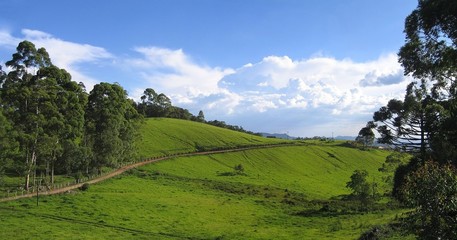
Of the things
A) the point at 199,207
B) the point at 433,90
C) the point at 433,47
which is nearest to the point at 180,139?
the point at 199,207

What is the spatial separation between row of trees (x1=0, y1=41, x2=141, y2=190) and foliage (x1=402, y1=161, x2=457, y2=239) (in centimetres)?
4649

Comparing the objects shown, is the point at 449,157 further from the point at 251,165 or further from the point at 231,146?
the point at 231,146

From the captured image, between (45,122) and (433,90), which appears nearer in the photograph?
(433,90)

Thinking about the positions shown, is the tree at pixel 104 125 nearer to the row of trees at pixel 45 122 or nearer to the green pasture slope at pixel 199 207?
the row of trees at pixel 45 122

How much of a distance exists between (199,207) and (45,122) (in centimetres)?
2418

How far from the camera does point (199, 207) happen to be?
2175 inches

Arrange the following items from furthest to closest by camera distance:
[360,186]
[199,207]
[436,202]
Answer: [360,186], [199,207], [436,202]

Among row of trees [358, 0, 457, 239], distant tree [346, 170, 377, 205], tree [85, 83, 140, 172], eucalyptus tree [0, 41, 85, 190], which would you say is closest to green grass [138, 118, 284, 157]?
tree [85, 83, 140, 172]

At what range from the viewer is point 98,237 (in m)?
36.9

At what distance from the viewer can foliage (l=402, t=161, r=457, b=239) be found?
52.2 ft

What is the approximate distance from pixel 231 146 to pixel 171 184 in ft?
179

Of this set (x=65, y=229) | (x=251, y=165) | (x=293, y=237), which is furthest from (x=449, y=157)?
(x=251, y=165)

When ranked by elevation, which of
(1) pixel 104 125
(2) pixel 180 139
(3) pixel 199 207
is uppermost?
(1) pixel 104 125

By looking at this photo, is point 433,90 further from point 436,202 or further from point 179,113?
point 179,113
